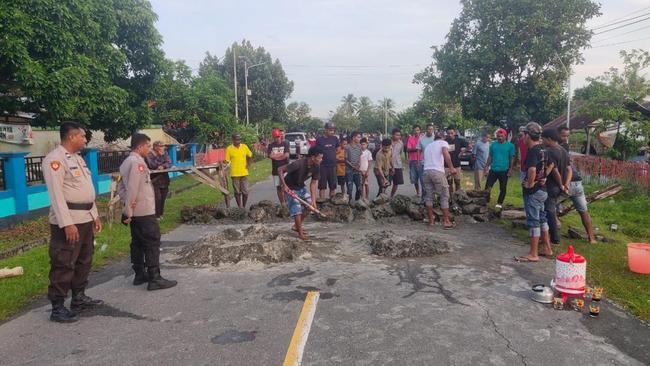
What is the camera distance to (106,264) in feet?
22.9

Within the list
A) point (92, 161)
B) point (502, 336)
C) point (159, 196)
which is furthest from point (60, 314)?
point (92, 161)

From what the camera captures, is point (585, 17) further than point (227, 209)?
Yes

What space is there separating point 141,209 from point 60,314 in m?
1.43

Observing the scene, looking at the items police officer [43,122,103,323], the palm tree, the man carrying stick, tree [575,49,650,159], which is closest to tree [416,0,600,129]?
tree [575,49,650,159]

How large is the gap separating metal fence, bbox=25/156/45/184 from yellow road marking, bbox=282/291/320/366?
8292mm

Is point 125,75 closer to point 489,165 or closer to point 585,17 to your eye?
point 489,165

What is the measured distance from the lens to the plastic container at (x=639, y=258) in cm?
584

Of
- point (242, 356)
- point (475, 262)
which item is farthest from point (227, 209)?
point (242, 356)

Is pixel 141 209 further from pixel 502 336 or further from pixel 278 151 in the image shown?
pixel 278 151

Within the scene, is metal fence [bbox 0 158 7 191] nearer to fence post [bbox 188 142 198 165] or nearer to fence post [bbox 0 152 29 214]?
fence post [bbox 0 152 29 214]

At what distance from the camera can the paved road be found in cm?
382

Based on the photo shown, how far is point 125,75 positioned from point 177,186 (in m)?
4.75

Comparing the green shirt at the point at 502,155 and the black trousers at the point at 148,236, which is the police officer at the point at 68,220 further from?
the green shirt at the point at 502,155

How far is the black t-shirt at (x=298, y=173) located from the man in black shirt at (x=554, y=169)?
3.55m
